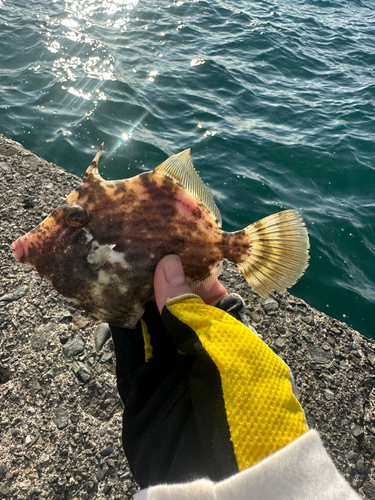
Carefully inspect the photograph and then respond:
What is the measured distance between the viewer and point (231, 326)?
6.27 ft

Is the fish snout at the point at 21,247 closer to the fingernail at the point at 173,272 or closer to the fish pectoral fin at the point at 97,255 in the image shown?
the fish pectoral fin at the point at 97,255

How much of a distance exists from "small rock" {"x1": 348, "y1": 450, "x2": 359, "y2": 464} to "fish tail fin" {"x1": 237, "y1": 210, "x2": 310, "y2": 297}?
49.3 inches

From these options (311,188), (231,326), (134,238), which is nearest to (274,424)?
(231,326)

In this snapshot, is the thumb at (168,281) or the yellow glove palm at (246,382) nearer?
the yellow glove palm at (246,382)

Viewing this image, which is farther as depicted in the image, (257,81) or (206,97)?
(257,81)

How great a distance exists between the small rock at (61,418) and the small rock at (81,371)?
25 centimetres

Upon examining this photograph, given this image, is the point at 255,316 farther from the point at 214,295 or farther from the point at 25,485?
the point at 25,485

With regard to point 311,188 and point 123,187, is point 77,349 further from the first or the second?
point 311,188

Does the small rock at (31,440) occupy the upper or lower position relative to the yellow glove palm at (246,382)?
lower

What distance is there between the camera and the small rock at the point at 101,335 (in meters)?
2.93

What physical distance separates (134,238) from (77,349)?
1.27 m

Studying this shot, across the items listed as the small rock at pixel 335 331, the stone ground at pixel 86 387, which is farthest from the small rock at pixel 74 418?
the small rock at pixel 335 331

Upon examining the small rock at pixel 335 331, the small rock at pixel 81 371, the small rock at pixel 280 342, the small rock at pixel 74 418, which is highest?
the small rock at pixel 81 371

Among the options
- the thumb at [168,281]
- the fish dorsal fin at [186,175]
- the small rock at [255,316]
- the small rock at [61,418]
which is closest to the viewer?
the thumb at [168,281]
